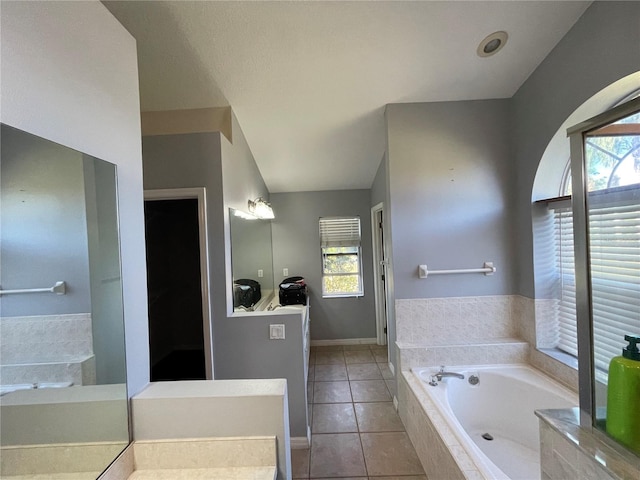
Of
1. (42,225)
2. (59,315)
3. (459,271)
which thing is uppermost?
(42,225)

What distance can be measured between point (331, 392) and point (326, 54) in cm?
303

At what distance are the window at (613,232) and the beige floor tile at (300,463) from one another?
184cm

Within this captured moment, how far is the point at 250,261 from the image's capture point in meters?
2.87

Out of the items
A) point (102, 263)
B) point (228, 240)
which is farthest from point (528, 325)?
point (102, 263)

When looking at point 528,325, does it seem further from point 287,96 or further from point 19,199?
point 19,199

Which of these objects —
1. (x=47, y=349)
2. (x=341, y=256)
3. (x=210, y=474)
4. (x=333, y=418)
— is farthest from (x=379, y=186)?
(x=47, y=349)

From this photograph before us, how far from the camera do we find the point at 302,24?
1577 mm

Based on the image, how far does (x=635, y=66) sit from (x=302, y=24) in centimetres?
179

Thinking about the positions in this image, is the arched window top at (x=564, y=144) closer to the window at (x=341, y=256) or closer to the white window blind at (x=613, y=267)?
the white window blind at (x=613, y=267)

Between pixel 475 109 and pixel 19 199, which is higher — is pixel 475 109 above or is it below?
above

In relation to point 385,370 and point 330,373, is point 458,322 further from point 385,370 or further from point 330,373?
point 330,373

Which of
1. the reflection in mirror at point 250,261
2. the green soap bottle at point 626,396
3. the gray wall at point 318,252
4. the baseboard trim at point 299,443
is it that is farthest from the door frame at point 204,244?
the green soap bottle at point 626,396

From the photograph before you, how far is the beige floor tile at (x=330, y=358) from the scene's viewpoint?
11.5 feet

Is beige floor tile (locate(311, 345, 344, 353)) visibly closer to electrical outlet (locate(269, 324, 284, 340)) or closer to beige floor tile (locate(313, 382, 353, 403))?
beige floor tile (locate(313, 382, 353, 403))
